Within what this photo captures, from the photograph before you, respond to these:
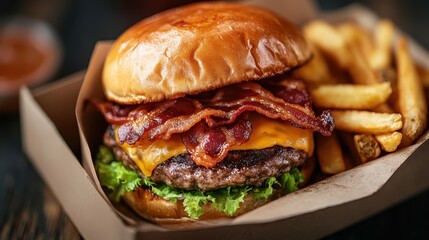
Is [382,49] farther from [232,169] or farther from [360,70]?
[232,169]

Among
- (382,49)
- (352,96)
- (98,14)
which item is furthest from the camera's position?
(98,14)

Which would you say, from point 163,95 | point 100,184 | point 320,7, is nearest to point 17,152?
point 100,184

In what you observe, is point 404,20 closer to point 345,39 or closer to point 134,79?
point 345,39

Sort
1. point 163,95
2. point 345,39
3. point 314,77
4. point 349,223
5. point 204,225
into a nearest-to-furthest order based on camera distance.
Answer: point 204,225 < point 163,95 < point 349,223 < point 314,77 < point 345,39

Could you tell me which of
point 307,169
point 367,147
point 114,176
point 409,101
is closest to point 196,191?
point 114,176

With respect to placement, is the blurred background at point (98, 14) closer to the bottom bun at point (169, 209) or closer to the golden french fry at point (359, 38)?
the golden french fry at point (359, 38)

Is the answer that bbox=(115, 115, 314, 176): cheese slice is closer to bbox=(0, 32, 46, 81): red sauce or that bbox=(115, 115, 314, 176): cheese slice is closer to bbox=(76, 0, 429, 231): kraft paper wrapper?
bbox=(76, 0, 429, 231): kraft paper wrapper

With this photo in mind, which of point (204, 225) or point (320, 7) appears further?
point (320, 7)
